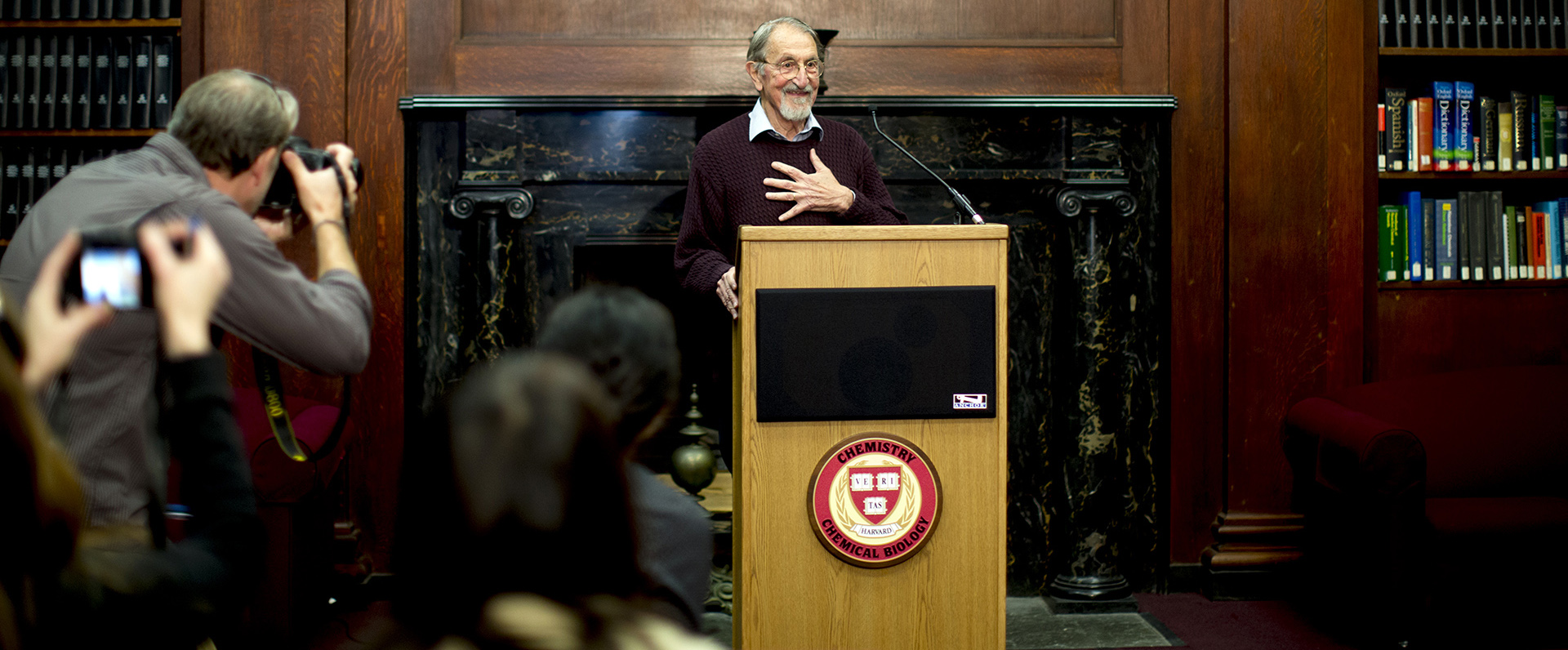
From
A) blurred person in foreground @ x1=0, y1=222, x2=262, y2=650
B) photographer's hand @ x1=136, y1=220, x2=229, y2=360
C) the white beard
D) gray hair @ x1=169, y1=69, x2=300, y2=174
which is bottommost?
blurred person in foreground @ x1=0, y1=222, x2=262, y2=650

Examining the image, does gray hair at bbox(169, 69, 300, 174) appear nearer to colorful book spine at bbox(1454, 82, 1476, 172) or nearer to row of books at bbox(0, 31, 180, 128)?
row of books at bbox(0, 31, 180, 128)

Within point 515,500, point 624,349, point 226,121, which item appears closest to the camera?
point 515,500

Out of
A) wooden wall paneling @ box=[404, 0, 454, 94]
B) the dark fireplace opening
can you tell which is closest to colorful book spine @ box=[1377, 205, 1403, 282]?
the dark fireplace opening

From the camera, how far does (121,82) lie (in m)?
3.00

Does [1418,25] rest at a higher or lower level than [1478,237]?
higher

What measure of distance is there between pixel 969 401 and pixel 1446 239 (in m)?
2.28

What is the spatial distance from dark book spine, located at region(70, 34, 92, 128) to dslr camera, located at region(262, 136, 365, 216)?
6.12 feet

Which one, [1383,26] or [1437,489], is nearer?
[1437,489]

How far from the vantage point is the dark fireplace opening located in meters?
3.05

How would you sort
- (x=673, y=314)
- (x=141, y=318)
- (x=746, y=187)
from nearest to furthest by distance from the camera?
(x=141, y=318)
(x=746, y=187)
(x=673, y=314)

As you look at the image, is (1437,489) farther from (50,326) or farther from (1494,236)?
(50,326)

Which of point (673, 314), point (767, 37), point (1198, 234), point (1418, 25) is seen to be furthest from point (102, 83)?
point (1418, 25)

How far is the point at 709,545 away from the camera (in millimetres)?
1105

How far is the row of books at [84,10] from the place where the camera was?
9.75 feet
